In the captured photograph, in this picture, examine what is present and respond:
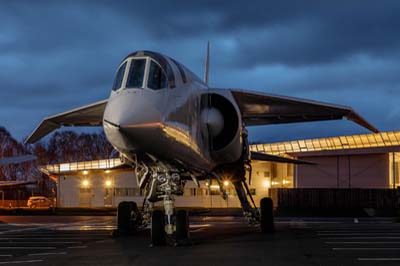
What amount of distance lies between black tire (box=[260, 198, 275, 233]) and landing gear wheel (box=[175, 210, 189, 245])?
4364mm

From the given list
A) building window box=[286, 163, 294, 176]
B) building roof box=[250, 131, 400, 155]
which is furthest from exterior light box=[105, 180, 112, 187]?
building window box=[286, 163, 294, 176]

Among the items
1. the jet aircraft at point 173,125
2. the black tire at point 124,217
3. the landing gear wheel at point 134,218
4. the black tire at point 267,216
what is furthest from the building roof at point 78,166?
the black tire at point 267,216

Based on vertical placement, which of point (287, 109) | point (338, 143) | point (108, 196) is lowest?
point (108, 196)

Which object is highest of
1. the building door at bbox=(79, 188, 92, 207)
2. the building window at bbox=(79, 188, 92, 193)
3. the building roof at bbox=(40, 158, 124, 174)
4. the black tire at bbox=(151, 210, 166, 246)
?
the building roof at bbox=(40, 158, 124, 174)

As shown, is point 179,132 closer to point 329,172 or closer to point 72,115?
point 72,115

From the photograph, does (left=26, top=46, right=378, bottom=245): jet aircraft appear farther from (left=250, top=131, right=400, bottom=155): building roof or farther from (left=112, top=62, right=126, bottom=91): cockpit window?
(left=250, top=131, right=400, bottom=155): building roof

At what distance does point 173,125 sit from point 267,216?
6201mm

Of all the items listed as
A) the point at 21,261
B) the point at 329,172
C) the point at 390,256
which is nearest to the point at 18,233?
the point at 21,261

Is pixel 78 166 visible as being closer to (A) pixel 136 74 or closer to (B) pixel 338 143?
(B) pixel 338 143

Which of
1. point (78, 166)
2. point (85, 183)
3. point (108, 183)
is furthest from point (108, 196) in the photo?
point (78, 166)

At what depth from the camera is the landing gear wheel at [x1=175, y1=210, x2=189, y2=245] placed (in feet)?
40.1

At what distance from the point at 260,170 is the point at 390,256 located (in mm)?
36955

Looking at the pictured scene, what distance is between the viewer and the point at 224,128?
1394cm

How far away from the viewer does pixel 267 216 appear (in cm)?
1636
